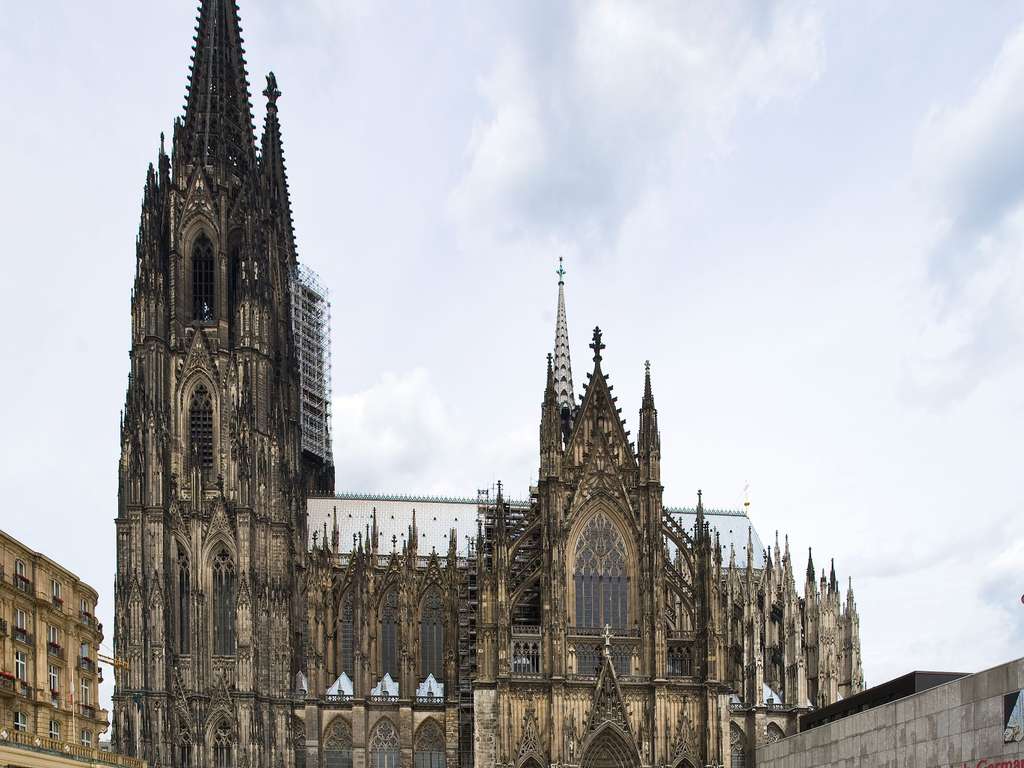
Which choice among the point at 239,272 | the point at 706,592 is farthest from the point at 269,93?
the point at 706,592

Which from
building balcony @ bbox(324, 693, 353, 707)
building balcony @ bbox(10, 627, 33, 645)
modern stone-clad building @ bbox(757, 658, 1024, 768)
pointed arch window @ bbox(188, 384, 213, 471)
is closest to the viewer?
modern stone-clad building @ bbox(757, 658, 1024, 768)

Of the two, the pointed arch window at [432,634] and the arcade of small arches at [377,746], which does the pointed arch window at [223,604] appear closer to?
the arcade of small arches at [377,746]

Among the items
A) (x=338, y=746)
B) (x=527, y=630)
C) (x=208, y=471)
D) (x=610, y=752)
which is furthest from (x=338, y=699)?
(x=610, y=752)

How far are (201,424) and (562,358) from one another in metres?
25.6

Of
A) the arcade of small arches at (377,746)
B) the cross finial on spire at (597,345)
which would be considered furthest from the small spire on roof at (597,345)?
the arcade of small arches at (377,746)

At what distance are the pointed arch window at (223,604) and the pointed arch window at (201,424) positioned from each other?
19.0 ft

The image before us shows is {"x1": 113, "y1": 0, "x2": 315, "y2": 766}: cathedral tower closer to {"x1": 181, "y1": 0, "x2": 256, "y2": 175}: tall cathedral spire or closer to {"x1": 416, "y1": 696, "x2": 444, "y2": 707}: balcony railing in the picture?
{"x1": 181, "y1": 0, "x2": 256, "y2": 175}: tall cathedral spire

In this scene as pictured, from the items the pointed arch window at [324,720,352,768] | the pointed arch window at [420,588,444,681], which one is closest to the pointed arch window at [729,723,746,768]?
the pointed arch window at [420,588,444,681]

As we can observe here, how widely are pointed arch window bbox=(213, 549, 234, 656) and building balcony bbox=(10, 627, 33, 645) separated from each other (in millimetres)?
25673

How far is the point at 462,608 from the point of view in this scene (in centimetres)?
8600

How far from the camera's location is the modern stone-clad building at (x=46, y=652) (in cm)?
5200

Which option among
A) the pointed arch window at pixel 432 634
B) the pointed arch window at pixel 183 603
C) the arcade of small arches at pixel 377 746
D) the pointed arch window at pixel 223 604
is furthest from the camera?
the pointed arch window at pixel 432 634

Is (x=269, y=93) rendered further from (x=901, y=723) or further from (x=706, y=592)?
(x=901, y=723)

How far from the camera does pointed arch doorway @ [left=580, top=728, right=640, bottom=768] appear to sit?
247 ft
